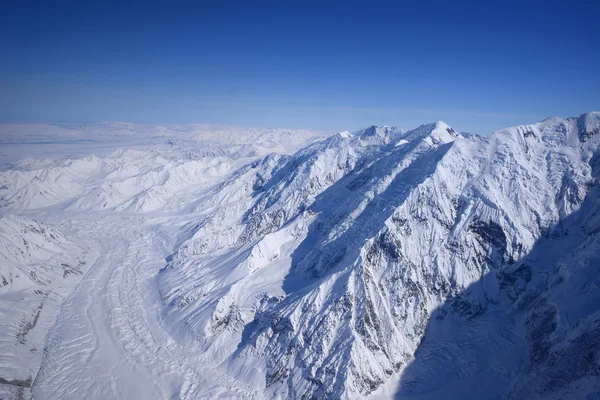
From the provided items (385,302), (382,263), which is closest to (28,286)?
(385,302)

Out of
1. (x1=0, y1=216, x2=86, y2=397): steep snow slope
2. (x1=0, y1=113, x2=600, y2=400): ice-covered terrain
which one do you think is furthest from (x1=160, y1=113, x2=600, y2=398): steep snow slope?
(x1=0, y1=216, x2=86, y2=397): steep snow slope

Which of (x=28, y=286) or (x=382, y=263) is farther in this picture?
(x=28, y=286)

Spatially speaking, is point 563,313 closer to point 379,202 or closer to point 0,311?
point 379,202

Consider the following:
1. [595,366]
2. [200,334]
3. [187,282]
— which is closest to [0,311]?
[187,282]

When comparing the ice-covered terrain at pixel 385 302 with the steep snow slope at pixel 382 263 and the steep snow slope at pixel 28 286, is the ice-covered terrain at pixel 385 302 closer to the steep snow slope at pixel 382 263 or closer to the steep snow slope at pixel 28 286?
the steep snow slope at pixel 382 263

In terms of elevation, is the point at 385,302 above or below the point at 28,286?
above

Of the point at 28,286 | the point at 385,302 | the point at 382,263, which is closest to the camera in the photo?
the point at 385,302

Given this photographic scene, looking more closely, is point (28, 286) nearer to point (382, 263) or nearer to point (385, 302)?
point (385, 302)

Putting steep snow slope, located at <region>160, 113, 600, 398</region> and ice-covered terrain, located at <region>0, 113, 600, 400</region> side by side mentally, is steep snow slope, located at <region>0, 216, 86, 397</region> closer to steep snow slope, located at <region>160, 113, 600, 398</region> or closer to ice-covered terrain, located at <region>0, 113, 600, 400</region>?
ice-covered terrain, located at <region>0, 113, 600, 400</region>
